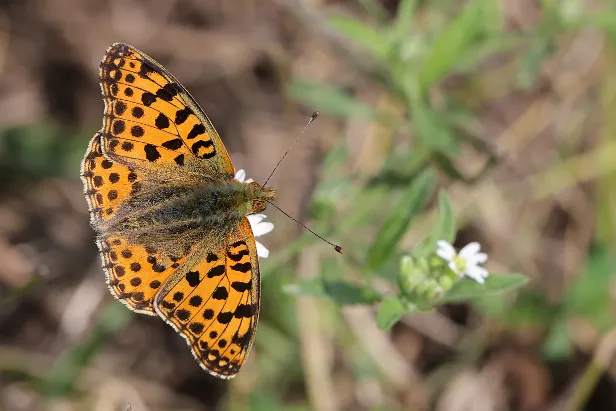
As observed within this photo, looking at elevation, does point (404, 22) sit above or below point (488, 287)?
above

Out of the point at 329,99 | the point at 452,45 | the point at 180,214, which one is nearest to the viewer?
the point at 180,214

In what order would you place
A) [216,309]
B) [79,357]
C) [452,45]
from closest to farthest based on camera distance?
[216,309]
[452,45]
[79,357]

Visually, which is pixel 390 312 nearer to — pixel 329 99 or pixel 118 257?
pixel 118 257

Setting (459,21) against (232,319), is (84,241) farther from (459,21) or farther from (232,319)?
(459,21)

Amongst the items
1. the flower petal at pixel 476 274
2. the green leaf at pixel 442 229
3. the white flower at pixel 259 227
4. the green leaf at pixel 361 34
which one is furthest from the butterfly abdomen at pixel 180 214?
the green leaf at pixel 361 34

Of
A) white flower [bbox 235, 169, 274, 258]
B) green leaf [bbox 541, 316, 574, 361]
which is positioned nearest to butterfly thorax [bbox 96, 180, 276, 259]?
white flower [bbox 235, 169, 274, 258]

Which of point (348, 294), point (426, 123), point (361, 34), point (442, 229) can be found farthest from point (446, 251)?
point (361, 34)
